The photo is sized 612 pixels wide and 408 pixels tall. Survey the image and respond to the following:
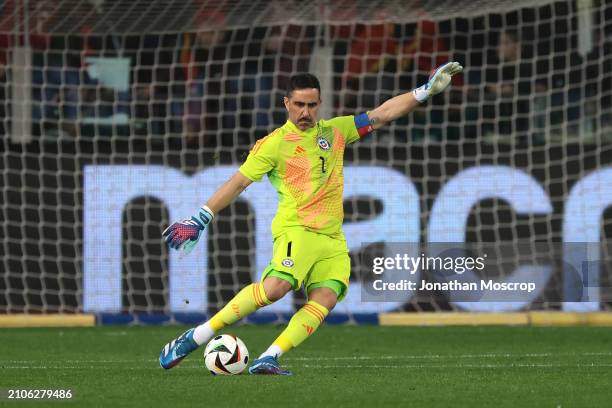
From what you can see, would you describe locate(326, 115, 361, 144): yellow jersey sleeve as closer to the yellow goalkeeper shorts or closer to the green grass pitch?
the yellow goalkeeper shorts

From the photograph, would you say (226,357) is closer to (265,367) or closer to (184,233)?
(265,367)

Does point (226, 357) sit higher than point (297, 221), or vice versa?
point (297, 221)

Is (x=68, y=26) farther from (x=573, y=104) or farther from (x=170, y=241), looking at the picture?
(x=170, y=241)

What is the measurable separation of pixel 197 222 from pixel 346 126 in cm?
117

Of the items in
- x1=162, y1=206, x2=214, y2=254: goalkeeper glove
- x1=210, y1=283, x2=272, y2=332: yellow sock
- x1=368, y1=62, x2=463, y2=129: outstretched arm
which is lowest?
x1=210, y1=283, x2=272, y2=332: yellow sock

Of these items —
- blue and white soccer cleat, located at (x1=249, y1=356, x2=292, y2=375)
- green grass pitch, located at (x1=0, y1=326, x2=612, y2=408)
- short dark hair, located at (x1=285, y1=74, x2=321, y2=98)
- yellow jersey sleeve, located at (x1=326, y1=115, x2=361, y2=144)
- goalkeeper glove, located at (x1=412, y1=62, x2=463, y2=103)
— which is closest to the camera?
green grass pitch, located at (x1=0, y1=326, x2=612, y2=408)

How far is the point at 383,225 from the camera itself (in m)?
13.8

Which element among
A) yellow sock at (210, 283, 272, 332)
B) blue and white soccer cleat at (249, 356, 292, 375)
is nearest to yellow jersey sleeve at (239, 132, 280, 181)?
yellow sock at (210, 283, 272, 332)

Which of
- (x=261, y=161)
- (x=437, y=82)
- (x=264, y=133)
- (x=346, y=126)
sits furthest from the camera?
(x=264, y=133)

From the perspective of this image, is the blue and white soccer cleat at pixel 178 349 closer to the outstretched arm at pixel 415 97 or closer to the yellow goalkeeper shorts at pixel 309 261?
the yellow goalkeeper shorts at pixel 309 261

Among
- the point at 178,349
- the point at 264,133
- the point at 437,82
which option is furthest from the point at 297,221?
the point at 264,133

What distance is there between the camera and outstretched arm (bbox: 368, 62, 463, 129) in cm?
871

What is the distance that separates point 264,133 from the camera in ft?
47.3

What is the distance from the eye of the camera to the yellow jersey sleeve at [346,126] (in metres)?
8.81
